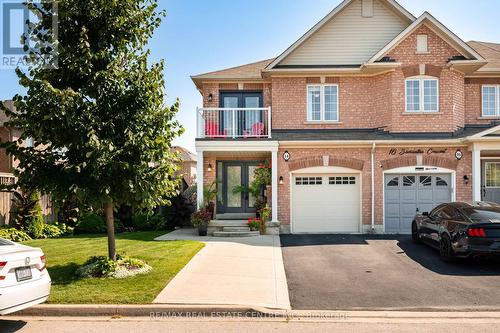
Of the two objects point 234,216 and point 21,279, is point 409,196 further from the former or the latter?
point 21,279

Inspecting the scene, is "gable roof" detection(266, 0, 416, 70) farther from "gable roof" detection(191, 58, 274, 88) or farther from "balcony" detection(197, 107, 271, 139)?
"balcony" detection(197, 107, 271, 139)

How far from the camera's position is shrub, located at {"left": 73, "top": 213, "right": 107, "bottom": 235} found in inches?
611

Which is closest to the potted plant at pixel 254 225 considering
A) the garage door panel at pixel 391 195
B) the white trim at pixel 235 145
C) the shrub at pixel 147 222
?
the white trim at pixel 235 145

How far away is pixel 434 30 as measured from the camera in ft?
49.9

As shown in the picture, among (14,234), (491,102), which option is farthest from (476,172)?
(14,234)

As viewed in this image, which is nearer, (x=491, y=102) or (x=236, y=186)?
(x=491, y=102)

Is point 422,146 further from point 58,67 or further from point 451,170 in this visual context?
point 58,67

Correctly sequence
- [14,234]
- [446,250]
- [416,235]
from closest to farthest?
[446,250] < [416,235] < [14,234]

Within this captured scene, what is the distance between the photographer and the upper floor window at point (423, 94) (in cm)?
1509

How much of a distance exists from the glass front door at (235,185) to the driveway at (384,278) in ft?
15.7

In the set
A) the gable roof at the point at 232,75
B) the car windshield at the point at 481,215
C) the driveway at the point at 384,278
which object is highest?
the gable roof at the point at 232,75

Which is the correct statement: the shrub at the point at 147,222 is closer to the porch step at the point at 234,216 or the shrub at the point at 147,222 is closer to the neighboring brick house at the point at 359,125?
the porch step at the point at 234,216

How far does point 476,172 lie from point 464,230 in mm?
6260

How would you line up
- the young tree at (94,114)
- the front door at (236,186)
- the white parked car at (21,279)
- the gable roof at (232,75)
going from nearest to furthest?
the white parked car at (21,279) < the young tree at (94,114) < the gable roof at (232,75) < the front door at (236,186)
